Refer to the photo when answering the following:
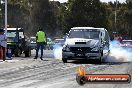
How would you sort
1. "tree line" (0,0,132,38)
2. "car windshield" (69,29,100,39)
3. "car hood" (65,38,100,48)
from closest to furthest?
"car hood" (65,38,100,48) < "car windshield" (69,29,100,39) < "tree line" (0,0,132,38)

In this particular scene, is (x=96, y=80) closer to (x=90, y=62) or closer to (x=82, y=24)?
(x=90, y=62)

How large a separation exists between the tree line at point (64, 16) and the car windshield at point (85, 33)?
160 feet

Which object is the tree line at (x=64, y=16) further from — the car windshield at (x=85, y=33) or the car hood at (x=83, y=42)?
the car hood at (x=83, y=42)

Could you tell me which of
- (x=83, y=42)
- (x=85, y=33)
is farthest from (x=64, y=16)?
(x=83, y=42)

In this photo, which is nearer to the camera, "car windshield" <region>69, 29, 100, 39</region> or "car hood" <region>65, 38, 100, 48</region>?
"car hood" <region>65, 38, 100, 48</region>

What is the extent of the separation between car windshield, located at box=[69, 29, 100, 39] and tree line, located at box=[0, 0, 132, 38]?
48.7 m

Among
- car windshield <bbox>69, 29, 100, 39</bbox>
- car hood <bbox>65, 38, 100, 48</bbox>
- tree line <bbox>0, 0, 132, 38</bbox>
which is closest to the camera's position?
car hood <bbox>65, 38, 100, 48</bbox>

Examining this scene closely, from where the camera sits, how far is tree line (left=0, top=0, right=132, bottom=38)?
7675cm

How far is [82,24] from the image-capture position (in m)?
76.1

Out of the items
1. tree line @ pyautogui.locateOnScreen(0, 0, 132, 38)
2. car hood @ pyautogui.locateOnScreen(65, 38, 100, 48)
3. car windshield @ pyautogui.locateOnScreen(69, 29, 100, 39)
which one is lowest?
car hood @ pyautogui.locateOnScreen(65, 38, 100, 48)

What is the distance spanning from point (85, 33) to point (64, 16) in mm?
52639

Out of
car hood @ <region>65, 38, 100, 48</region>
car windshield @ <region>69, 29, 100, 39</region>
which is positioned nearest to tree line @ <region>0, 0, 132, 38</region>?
car windshield @ <region>69, 29, 100, 39</region>

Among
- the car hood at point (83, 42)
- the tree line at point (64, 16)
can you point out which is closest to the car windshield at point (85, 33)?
the car hood at point (83, 42)

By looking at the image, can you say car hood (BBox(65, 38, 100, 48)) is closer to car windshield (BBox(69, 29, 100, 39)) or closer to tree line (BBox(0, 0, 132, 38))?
car windshield (BBox(69, 29, 100, 39))
